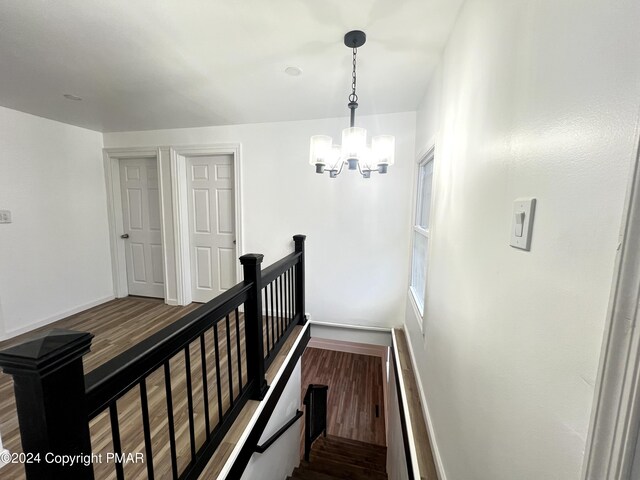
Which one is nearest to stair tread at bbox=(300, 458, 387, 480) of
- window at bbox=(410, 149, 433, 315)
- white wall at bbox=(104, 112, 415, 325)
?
white wall at bbox=(104, 112, 415, 325)

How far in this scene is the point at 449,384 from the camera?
1237 mm

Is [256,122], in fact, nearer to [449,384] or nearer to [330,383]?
[449,384]

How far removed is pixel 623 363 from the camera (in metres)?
0.37

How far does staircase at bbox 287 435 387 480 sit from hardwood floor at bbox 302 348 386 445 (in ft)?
0.70

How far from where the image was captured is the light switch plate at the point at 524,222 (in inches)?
25.5

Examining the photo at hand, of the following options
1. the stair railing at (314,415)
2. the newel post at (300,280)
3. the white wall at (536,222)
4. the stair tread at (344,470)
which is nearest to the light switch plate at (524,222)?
the white wall at (536,222)

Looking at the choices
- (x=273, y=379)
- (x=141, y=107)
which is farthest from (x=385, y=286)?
(x=141, y=107)

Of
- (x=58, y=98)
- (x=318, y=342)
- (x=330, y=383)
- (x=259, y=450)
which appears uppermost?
(x=58, y=98)

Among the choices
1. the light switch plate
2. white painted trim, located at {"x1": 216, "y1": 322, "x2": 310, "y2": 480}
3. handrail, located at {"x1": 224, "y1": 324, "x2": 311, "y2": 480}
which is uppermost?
the light switch plate

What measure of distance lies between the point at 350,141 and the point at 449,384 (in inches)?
55.1

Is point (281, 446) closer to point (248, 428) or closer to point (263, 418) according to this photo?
point (263, 418)

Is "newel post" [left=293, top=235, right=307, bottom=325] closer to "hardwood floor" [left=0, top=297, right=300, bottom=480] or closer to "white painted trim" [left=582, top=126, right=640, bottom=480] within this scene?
"hardwood floor" [left=0, top=297, right=300, bottom=480]

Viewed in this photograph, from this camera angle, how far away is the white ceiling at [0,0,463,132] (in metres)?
1.33

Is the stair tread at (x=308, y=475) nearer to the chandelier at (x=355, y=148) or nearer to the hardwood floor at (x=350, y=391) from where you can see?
the hardwood floor at (x=350, y=391)
